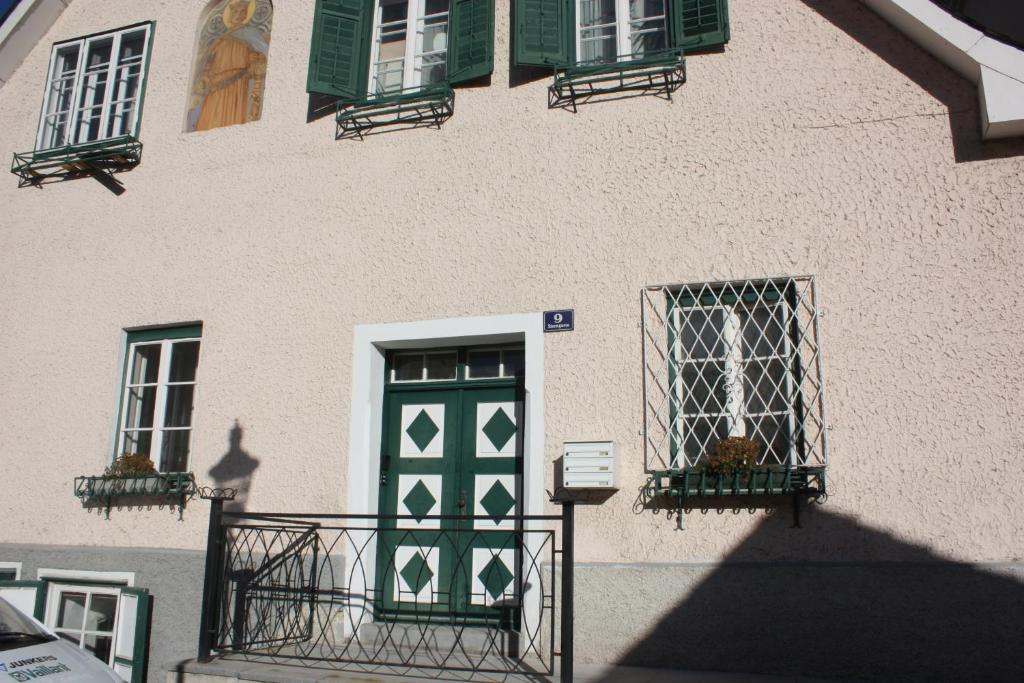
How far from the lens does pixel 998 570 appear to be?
17.8 ft

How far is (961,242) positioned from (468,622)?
4.48 meters

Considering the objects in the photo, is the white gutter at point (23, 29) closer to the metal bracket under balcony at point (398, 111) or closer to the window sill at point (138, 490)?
the metal bracket under balcony at point (398, 111)

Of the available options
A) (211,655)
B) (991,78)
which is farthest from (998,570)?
(211,655)

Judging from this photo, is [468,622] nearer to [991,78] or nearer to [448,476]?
[448,476]

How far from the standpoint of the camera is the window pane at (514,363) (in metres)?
7.23

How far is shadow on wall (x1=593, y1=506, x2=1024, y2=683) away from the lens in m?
5.40

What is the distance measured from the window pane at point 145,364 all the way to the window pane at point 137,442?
0.50m

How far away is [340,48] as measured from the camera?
26.3 ft

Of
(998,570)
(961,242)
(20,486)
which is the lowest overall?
(998,570)

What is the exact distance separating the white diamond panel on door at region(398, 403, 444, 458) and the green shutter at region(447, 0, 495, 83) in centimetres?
283

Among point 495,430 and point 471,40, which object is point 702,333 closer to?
point 495,430

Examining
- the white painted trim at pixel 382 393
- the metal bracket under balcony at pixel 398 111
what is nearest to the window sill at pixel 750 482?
the white painted trim at pixel 382 393

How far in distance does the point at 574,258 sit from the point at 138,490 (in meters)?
4.27

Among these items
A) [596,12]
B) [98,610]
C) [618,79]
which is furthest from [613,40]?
[98,610]
